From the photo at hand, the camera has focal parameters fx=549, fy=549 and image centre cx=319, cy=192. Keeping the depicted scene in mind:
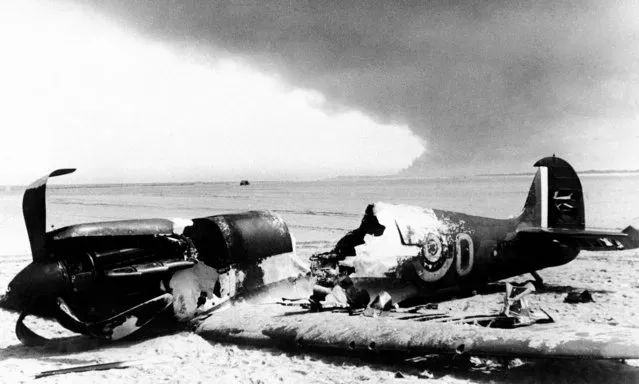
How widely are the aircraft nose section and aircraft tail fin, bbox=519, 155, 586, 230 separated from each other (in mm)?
7723

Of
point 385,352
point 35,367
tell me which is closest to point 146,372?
point 35,367

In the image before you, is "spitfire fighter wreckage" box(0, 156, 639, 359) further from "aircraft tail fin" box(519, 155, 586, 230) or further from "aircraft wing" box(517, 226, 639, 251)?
"aircraft tail fin" box(519, 155, 586, 230)

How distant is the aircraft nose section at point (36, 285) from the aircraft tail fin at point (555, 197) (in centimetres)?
772

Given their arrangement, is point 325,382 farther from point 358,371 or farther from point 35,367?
point 35,367

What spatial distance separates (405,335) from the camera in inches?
224

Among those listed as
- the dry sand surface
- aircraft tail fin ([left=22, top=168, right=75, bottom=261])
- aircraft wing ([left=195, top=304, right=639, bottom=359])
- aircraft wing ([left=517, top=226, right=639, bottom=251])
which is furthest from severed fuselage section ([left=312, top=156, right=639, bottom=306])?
aircraft tail fin ([left=22, top=168, right=75, bottom=261])

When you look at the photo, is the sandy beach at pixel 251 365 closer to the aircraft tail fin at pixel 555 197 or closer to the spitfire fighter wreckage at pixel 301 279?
the spitfire fighter wreckage at pixel 301 279

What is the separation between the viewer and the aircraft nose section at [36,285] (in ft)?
19.3

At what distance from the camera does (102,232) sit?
20.3ft

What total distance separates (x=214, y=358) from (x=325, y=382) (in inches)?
57.3

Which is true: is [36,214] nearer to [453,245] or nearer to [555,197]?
[453,245]

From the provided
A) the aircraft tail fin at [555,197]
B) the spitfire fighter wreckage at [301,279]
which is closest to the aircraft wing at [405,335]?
the spitfire fighter wreckage at [301,279]

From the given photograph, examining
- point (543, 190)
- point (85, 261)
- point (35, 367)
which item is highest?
point (543, 190)

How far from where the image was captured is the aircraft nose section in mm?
5879
